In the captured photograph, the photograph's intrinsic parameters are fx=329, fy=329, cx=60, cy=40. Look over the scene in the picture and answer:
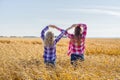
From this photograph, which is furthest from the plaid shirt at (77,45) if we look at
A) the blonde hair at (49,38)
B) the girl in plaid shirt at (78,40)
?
the blonde hair at (49,38)

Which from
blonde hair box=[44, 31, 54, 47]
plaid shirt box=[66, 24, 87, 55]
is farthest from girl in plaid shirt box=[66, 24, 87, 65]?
blonde hair box=[44, 31, 54, 47]

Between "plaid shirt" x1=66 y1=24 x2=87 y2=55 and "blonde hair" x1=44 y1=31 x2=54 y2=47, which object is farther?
"plaid shirt" x1=66 y1=24 x2=87 y2=55

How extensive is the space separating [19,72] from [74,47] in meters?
2.76

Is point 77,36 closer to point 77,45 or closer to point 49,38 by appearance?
point 77,45

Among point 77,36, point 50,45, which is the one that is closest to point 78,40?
point 77,36

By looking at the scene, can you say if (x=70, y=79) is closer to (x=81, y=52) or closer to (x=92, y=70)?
(x=92, y=70)

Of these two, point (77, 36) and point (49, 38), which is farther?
point (77, 36)

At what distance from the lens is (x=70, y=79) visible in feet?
21.4

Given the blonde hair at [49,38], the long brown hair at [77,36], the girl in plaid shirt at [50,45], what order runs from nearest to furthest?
the blonde hair at [49,38] < the girl in plaid shirt at [50,45] < the long brown hair at [77,36]

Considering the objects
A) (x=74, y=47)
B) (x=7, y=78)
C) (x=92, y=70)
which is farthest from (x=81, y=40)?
(x=7, y=78)

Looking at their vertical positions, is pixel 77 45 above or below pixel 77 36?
below

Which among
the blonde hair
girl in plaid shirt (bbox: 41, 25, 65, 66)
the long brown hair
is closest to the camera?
the blonde hair

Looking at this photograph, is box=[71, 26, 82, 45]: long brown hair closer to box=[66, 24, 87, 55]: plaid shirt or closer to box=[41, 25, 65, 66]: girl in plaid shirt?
box=[66, 24, 87, 55]: plaid shirt

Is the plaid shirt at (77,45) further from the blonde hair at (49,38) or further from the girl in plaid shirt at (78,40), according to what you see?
the blonde hair at (49,38)
